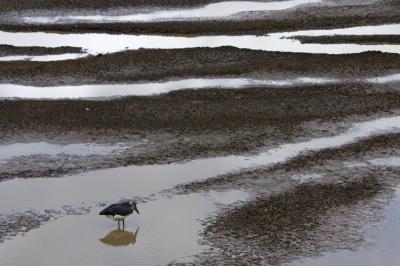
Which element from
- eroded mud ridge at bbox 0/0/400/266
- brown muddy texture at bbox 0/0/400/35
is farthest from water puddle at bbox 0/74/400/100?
brown muddy texture at bbox 0/0/400/35

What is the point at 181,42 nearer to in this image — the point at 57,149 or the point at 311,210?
the point at 57,149

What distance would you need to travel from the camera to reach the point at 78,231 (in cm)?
1406

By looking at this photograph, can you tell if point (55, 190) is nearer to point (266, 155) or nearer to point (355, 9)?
point (266, 155)

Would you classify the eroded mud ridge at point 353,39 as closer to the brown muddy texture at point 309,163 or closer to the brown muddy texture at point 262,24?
the brown muddy texture at point 262,24

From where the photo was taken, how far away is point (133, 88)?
24.7m

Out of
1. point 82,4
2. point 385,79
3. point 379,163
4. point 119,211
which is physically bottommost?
point 379,163

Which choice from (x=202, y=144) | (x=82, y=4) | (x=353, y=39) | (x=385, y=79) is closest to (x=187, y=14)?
(x=82, y=4)

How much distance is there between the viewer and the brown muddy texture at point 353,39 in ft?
103

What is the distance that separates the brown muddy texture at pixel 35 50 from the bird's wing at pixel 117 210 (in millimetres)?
16932

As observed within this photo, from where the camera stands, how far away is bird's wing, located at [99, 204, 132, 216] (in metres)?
13.8

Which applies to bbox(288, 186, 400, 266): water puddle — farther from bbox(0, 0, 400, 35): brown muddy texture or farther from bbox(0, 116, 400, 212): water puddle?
bbox(0, 0, 400, 35): brown muddy texture

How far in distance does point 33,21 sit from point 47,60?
8.60 m

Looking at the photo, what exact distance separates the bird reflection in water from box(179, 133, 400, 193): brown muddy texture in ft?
7.55

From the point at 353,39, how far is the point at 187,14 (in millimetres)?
9197
